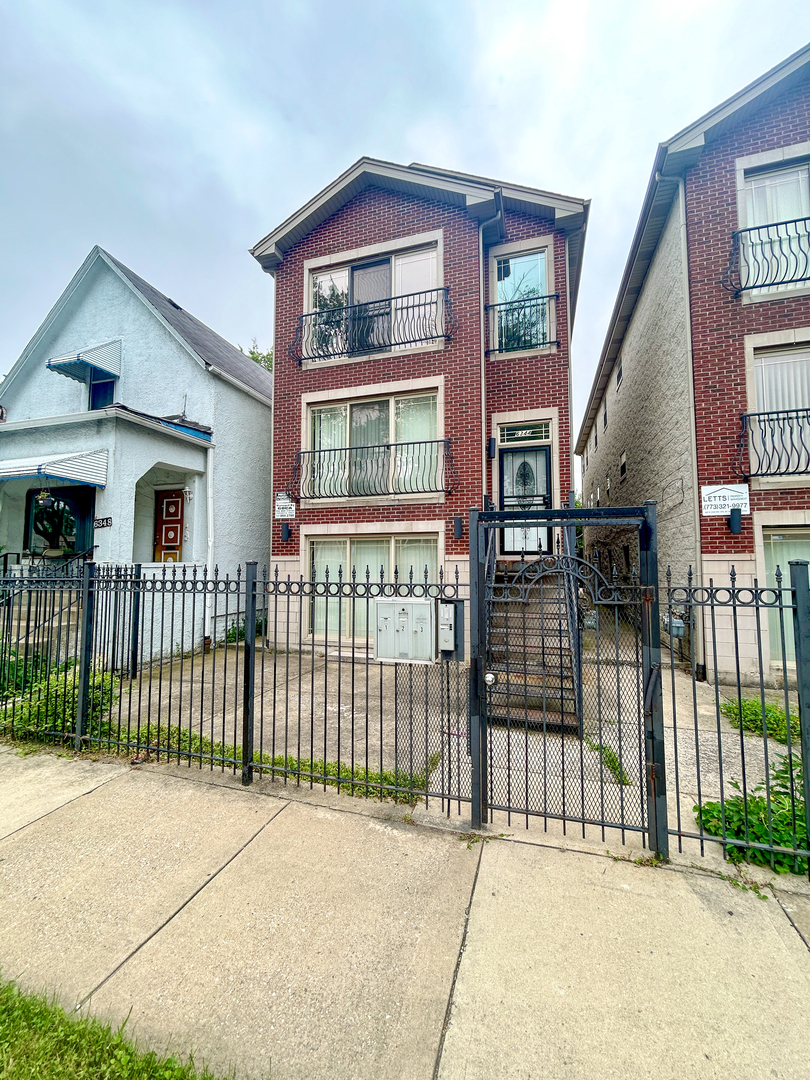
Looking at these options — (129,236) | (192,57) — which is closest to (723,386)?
(192,57)

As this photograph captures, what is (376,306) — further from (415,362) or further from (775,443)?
(775,443)

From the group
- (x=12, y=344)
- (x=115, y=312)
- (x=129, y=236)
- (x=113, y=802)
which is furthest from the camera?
(x=12, y=344)

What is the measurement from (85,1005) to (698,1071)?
2516mm

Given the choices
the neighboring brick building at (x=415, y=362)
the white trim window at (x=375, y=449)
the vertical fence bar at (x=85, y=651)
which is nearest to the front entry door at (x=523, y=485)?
the neighboring brick building at (x=415, y=362)

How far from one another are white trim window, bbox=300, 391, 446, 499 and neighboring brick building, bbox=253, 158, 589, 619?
0.03 m

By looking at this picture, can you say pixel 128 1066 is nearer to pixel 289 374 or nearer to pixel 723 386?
pixel 723 386

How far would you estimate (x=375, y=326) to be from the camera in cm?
998

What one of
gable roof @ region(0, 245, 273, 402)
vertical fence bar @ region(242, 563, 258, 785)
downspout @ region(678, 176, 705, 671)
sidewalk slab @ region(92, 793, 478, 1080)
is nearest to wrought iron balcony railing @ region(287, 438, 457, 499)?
gable roof @ region(0, 245, 273, 402)

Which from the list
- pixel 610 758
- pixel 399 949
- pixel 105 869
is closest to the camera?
pixel 399 949

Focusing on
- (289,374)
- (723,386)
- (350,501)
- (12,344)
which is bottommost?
(350,501)

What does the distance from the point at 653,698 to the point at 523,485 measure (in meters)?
7.08

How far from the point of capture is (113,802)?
3.66 meters

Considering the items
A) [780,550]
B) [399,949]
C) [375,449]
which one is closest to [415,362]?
[375,449]

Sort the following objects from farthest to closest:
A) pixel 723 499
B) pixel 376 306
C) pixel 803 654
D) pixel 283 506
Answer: pixel 283 506 → pixel 376 306 → pixel 723 499 → pixel 803 654
